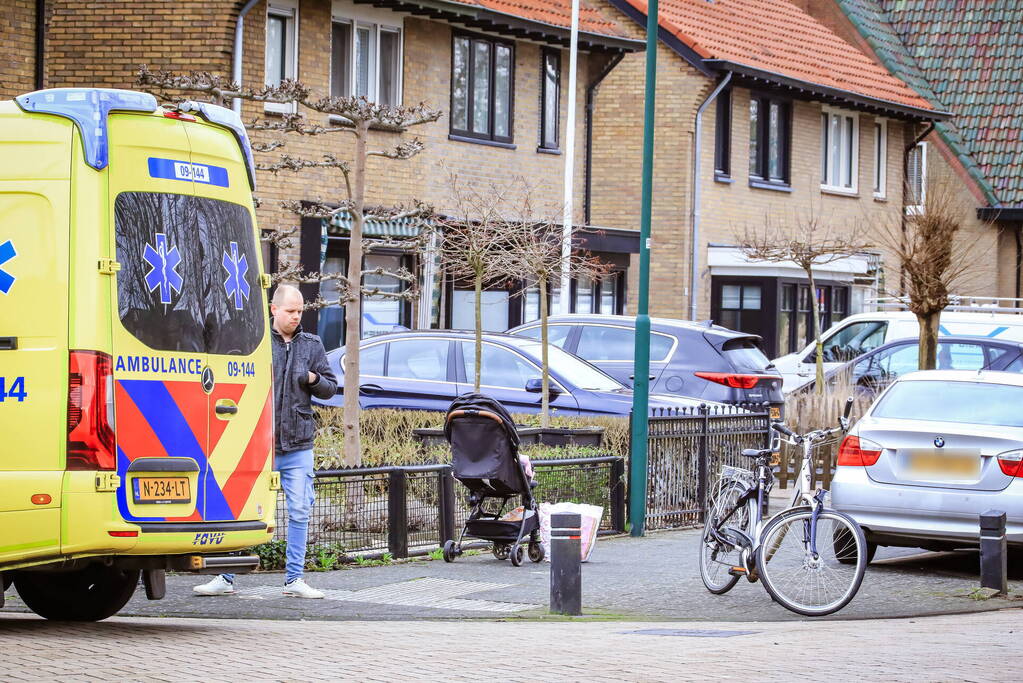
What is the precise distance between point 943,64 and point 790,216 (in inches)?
459

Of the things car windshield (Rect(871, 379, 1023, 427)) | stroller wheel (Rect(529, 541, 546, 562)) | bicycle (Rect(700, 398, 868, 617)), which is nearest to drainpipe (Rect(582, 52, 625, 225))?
car windshield (Rect(871, 379, 1023, 427))

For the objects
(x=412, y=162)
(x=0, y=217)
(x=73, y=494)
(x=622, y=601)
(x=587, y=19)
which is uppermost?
(x=587, y=19)

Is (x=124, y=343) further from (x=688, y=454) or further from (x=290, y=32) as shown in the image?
(x=290, y=32)

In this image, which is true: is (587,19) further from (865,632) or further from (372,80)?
(865,632)

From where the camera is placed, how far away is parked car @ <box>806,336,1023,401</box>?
2200cm

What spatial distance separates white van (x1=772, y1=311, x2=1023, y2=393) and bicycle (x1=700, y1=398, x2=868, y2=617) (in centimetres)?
1183

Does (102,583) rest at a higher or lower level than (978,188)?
lower

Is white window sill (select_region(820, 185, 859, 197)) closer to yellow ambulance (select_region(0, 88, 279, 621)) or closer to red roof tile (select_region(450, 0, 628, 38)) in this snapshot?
red roof tile (select_region(450, 0, 628, 38))

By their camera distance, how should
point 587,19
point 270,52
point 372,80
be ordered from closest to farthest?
point 270,52 → point 372,80 → point 587,19

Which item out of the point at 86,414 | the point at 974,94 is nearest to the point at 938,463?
the point at 86,414

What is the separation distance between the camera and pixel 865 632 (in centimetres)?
1043

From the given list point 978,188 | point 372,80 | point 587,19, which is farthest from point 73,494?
point 978,188

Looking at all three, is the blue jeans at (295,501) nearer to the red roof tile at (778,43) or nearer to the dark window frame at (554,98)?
the dark window frame at (554,98)

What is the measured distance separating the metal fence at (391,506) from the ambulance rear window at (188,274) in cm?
283
